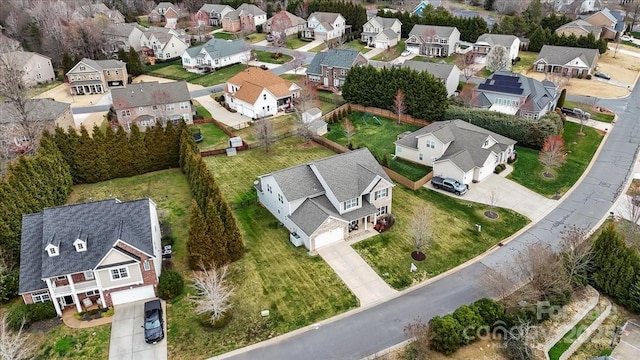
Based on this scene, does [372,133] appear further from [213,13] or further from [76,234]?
[213,13]

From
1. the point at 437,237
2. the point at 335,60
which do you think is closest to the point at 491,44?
the point at 335,60

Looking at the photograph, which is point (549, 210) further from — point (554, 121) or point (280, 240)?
point (280, 240)

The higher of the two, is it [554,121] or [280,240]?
[554,121]

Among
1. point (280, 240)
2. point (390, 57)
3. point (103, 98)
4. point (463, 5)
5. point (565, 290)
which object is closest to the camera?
point (565, 290)

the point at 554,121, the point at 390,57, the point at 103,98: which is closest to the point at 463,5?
the point at 390,57

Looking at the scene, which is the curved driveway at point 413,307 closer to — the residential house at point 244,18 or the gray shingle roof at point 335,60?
the gray shingle roof at point 335,60

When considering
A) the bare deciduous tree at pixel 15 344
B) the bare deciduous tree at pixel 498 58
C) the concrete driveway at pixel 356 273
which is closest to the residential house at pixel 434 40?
the bare deciduous tree at pixel 498 58
